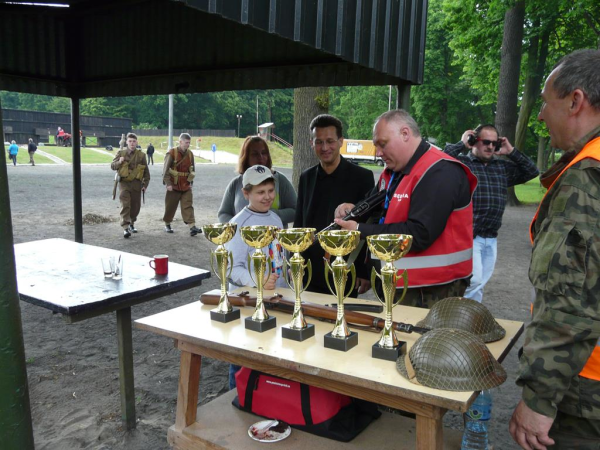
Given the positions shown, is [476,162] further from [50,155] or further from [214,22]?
[50,155]

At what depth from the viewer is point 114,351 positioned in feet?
15.1

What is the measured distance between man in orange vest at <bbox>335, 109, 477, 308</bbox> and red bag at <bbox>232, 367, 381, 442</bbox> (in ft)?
2.64

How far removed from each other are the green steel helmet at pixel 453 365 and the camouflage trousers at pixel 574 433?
0.28m

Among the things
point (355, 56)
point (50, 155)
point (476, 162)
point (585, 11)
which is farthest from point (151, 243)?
point (50, 155)

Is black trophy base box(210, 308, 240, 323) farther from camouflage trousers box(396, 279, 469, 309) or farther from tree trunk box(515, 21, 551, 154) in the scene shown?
tree trunk box(515, 21, 551, 154)

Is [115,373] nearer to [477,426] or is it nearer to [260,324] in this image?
[260,324]

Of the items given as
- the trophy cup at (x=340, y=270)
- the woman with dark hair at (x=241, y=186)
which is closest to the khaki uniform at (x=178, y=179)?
the woman with dark hair at (x=241, y=186)

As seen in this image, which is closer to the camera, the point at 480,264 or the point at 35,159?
the point at 480,264

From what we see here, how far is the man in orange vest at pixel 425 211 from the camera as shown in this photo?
268 centimetres

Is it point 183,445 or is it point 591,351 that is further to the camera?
point 183,445

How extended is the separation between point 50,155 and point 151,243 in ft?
92.7

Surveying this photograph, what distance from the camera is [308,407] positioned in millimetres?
2338

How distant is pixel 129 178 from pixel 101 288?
7.13 meters

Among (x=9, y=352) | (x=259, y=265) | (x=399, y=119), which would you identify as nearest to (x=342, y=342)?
(x=259, y=265)
